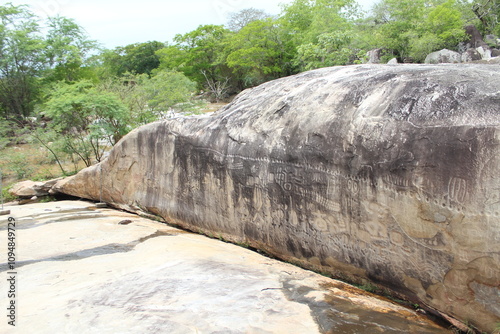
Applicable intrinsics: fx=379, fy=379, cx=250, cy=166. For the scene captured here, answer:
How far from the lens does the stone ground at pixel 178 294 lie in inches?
121

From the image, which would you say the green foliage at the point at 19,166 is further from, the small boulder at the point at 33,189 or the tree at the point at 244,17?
the tree at the point at 244,17

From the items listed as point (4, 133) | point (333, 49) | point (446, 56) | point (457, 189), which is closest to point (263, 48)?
point (333, 49)

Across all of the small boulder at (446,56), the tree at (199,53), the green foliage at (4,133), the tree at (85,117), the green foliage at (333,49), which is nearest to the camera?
the tree at (85,117)

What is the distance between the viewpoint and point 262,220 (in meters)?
4.99

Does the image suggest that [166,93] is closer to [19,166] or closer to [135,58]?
[19,166]

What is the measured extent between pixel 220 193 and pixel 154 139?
2.03 meters

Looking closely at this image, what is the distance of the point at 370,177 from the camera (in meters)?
3.75

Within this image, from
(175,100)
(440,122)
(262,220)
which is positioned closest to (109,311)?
(262,220)

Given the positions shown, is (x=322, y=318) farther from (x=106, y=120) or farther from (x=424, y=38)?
(x=424, y=38)

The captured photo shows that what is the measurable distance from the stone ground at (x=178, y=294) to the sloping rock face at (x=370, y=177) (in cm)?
37

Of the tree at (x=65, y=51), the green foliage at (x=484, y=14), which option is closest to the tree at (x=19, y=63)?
the tree at (x=65, y=51)

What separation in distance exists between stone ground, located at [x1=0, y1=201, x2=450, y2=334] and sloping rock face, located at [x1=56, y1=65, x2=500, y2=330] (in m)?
0.37

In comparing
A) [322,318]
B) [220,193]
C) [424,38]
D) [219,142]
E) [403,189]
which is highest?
[424,38]

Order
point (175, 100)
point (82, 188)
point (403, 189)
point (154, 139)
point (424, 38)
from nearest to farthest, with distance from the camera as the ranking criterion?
point (403, 189)
point (154, 139)
point (82, 188)
point (175, 100)
point (424, 38)
